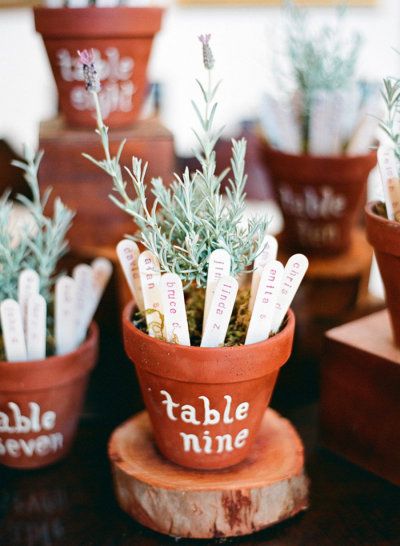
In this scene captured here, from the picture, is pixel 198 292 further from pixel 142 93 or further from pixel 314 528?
pixel 142 93

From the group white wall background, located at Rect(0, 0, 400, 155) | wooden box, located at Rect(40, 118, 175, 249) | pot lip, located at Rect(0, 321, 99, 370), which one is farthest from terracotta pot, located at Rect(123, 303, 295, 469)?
white wall background, located at Rect(0, 0, 400, 155)

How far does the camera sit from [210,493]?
68cm

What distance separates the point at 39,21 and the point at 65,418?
1.92 feet

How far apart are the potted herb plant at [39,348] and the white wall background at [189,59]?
1.77 m

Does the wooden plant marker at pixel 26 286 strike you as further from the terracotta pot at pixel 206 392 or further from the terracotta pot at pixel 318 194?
the terracotta pot at pixel 318 194

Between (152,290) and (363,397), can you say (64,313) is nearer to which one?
(152,290)

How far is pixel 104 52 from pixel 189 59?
1777 millimetres

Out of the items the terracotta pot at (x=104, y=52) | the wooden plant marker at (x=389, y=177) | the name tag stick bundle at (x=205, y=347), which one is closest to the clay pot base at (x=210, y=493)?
the name tag stick bundle at (x=205, y=347)

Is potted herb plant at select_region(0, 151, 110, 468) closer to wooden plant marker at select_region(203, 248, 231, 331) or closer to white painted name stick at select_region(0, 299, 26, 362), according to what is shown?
white painted name stick at select_region(0, 299, 26, 362)

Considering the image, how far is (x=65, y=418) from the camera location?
813 mm

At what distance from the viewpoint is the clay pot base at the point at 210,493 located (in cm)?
68

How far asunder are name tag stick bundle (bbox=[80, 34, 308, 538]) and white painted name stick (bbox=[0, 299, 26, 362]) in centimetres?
14

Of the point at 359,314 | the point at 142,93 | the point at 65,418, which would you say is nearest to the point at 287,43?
the point at 142,93

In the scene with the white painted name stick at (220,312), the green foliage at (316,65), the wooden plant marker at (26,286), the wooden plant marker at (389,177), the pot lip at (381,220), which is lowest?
the wooden plant marker at (26,286)
